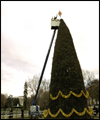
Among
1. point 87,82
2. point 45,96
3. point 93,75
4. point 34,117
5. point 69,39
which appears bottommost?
point 45,96

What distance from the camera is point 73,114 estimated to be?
7.32m

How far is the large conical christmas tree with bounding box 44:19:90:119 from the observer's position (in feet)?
24.5

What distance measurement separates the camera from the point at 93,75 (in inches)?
1368

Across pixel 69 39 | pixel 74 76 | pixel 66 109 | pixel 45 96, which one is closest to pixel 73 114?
pixel 66 109

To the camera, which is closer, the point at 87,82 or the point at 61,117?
the point at 61,117

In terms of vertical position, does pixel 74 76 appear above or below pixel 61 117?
above

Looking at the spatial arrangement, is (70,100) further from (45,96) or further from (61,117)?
(45,96)

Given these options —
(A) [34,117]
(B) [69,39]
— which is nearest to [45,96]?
(A) [34,117]

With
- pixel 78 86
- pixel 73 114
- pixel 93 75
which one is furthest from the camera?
pixel 93 75

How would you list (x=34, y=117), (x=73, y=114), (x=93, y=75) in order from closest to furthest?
(x=73, y=114) → (x=34, y=117) → (x=93, y=75)

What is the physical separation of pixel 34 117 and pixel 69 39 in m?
10.8

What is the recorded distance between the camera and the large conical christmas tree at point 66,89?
24.5 ft

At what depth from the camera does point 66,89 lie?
7.88 meters

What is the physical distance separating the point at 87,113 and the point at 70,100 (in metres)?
1.34
